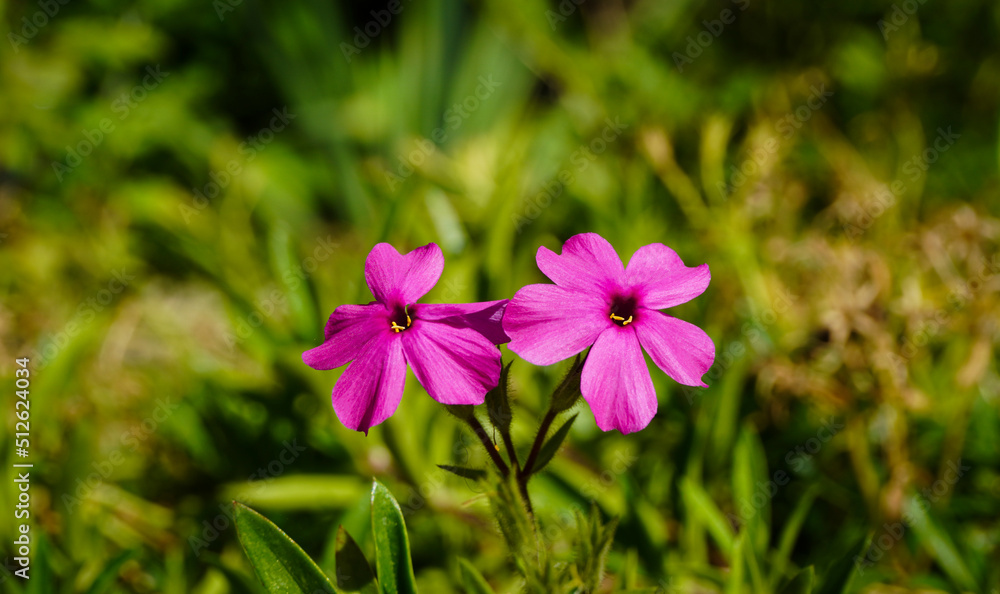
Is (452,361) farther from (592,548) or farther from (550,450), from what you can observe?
(592,548)

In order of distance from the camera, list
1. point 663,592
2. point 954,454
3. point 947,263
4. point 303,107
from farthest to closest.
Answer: point 303,107 → point 947,263 → point 954,454 → point 663,592

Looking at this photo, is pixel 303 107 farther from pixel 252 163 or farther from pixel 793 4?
pixel 793 4

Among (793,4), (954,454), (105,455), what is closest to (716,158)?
(954,454)

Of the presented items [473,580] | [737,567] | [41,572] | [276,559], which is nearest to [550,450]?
[473,580]

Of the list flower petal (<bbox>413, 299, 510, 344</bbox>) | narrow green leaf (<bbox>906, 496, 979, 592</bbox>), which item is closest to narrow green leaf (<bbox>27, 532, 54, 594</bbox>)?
flower petal (<bbox>413, 299, 510, 344</bbox>)

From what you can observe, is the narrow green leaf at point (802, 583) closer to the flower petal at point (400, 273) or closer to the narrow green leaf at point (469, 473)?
the narrow green leaf at point (469, 473)

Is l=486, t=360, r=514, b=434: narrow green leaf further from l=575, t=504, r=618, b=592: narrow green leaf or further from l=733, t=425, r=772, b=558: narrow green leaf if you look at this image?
l=733, t=425, r=772, b=558: narrow green leaf
